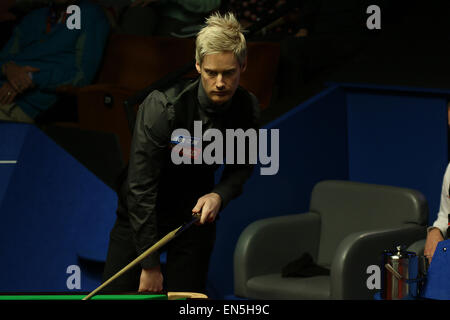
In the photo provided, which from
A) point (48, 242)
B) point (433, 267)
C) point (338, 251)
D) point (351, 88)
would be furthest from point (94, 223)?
point (433, 267)

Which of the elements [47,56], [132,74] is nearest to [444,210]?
[132,74]

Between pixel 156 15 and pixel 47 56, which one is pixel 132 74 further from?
pixel 47 56

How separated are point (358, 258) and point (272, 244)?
0.56 metres

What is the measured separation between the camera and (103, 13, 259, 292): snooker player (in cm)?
265

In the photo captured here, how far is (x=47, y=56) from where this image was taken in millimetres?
4980

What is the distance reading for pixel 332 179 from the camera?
489cm

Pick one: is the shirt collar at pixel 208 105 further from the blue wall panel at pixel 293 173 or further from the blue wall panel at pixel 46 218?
the blue wall panel at pixel 46 218

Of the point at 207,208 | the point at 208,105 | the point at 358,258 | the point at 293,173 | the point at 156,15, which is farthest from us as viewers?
the point at 156,15

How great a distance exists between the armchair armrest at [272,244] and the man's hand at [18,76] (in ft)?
5.67

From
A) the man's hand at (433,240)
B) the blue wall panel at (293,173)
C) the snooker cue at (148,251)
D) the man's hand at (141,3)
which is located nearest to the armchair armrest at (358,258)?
the blue wall panel at (293,173)

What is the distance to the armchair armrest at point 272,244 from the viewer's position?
162 inches

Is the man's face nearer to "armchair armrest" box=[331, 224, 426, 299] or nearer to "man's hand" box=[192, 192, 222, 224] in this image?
"man's hand" box=[192, 192, 222, 224]

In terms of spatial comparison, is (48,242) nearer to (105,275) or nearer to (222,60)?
(105,275)

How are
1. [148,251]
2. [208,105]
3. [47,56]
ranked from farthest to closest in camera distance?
[47,56] < [208,105] < [148,251]
